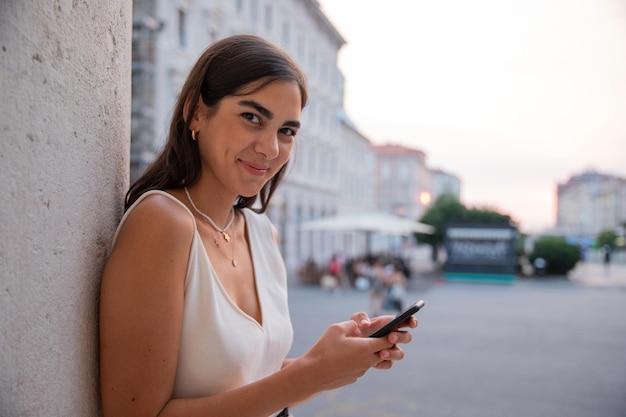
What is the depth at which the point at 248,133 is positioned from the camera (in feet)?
4.63

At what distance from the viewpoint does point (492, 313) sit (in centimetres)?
1360

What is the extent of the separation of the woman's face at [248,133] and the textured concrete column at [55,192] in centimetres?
25

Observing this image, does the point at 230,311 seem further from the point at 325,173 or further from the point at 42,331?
the point at 325,173

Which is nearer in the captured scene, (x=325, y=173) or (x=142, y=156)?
(x=142, y=156)

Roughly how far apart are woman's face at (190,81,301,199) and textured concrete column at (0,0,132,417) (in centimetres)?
25

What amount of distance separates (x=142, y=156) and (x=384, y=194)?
230 ft

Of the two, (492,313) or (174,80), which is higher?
(174,80)

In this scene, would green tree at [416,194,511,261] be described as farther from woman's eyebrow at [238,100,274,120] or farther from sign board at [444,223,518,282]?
woman's eyebrow at [238,100,274,120]

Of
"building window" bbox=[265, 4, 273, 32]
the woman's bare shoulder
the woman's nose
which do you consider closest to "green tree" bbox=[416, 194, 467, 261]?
"building window" bbox=[265, 4, 273, 32]

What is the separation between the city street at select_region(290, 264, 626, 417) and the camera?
5754 mm

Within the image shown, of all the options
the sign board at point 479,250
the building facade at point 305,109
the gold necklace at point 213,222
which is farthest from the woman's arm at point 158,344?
the sign board at point 479,250

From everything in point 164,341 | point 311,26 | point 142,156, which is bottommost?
point 164,341

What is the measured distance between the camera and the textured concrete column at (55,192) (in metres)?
0.82

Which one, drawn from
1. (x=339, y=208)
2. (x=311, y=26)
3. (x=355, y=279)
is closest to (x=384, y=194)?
(x=339, y=208)
